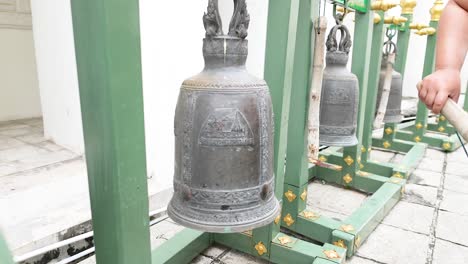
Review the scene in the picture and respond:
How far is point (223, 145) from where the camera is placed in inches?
39.7

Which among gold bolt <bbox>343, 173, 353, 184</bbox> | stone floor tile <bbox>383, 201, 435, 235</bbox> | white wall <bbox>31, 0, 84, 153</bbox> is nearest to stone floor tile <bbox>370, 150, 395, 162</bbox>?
gold bolt <bbox>343, 173, 353, 184</bbox>

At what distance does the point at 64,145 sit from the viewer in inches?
134

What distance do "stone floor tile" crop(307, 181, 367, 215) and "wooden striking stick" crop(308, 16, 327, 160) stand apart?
1.00 meters

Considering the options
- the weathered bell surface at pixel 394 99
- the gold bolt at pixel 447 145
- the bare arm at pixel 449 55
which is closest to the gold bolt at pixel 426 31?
the weathered bell surface at pixel 394 99

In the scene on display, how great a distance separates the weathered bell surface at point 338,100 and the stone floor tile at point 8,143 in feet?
9.84

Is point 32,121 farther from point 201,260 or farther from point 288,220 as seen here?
point 288,220

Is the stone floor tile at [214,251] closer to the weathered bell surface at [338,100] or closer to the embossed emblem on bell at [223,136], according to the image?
the weathered bell surface at [338,100]

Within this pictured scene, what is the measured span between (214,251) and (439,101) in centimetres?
148

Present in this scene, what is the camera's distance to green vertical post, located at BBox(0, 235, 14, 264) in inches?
18.9

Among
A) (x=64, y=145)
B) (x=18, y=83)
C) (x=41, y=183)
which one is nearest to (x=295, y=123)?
(x=41, y=183)

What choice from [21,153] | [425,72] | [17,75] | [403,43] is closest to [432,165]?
[425,72]

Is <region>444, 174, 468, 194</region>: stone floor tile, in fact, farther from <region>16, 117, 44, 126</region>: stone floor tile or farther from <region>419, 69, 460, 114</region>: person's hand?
<region>16, 117, 44, 126</region>: stone floor tile

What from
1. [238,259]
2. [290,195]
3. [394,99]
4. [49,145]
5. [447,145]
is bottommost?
[238,259]

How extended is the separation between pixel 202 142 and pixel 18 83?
429cm
